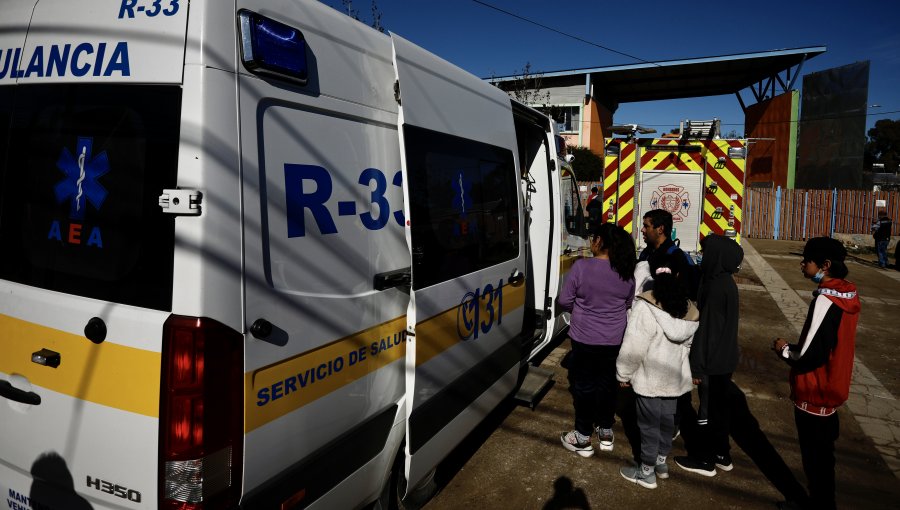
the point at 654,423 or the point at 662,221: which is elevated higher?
the point at 662,221

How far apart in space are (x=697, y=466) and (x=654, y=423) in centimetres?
67

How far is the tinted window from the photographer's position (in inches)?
107

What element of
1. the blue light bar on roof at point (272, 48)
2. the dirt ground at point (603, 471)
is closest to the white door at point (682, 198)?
the dirt ground at point (603, 471)

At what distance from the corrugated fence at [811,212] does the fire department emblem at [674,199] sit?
15.4 meters

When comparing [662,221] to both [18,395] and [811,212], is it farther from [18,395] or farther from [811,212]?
[811,212]

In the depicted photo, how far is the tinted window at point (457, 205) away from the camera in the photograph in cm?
272

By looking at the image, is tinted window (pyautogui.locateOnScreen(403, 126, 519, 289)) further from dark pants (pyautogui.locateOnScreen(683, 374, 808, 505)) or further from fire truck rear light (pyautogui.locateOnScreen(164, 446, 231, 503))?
dark pants (pyautogui.locateOnScreen(683, 374, 808, 505))

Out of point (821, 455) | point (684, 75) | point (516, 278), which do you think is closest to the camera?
point (821, 455)

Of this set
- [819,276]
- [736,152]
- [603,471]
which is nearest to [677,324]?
[819,276]

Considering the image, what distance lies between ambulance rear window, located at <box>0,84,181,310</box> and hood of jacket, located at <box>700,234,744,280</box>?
328cm

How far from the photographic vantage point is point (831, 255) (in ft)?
9.87

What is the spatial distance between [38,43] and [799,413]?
13.4 ft

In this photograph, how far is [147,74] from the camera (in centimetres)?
179

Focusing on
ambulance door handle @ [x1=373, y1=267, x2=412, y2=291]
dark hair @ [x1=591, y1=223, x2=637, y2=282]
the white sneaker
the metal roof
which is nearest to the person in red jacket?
dark hair @ [x1=591, y1=223, x2=637, y2=282]
